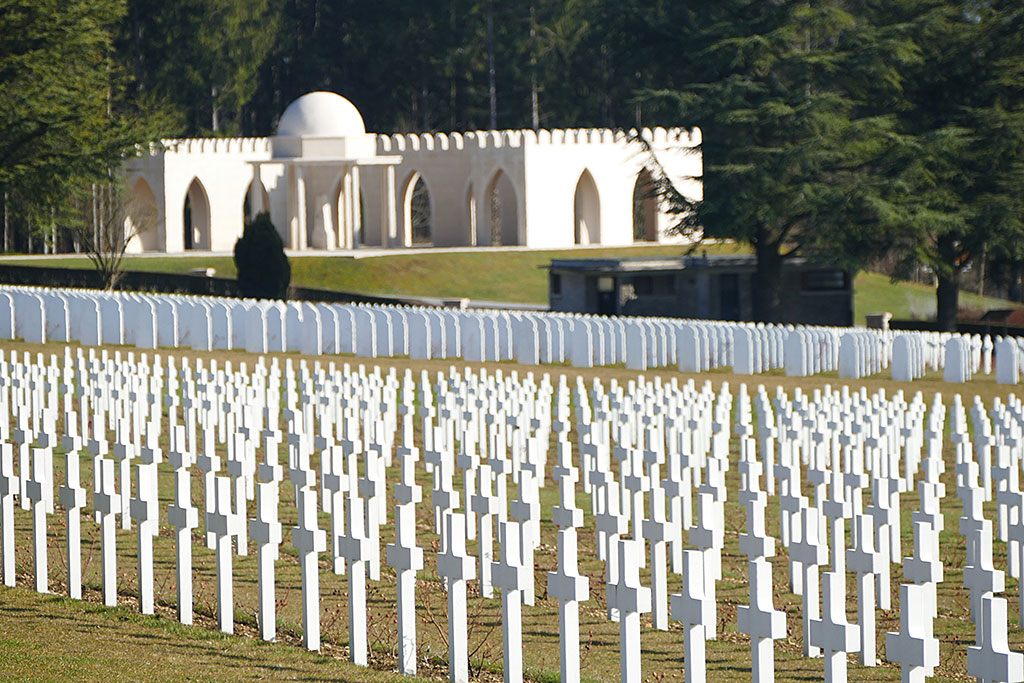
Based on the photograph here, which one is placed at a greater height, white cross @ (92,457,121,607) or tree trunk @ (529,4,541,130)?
tree trunk @ (529,4,541,130)

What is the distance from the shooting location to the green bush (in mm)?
37438

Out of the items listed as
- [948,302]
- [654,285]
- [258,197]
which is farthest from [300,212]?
[948,302]

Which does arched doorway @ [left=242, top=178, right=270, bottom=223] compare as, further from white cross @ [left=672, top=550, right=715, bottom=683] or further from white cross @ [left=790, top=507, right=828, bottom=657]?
white cross @ [left=672, top=550, right=715, bottom=683]

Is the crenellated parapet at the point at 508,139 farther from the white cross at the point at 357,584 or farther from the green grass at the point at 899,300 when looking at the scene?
the white cross at the point at 357,584

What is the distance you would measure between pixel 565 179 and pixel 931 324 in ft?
55.1

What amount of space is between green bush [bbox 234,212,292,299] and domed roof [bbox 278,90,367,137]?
49.6ft

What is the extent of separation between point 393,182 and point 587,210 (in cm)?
717

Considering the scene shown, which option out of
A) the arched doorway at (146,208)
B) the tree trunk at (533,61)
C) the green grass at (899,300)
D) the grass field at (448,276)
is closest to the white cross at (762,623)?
the grass field at (448,276)

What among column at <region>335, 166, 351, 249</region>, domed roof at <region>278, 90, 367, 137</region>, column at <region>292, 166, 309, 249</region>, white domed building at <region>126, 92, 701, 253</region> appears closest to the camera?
column at <region>292, 166, 309, 249</region>

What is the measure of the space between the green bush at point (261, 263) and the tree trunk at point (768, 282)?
12139 millimetres

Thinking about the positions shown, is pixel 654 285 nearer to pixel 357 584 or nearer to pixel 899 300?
pixel 899 300

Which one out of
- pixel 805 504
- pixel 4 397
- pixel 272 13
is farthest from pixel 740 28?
pixel 272 13

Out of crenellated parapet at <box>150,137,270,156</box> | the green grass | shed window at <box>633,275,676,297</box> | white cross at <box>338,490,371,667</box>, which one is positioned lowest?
white cross at <box>338,490,371,667</box>

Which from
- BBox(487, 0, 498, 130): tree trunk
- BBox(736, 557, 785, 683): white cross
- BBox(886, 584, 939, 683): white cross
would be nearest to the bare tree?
BBox(487, 0, 498, 130): tree trunk
